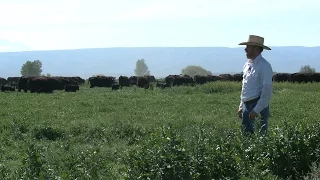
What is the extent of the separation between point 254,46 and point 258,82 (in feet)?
1.91

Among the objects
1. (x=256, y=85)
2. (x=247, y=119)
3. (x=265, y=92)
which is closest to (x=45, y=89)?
(x=247, y=119)

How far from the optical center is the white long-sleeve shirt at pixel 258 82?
7766 mm

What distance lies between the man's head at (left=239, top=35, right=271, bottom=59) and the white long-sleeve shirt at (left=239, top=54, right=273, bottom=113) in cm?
9

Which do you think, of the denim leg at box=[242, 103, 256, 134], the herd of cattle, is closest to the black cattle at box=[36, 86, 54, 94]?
the herd of cattle

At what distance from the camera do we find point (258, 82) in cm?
→ 804

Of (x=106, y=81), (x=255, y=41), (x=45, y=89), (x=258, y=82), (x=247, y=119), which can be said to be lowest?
(x=45, y=89)

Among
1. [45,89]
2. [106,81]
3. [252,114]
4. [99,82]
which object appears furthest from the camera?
[106,81]

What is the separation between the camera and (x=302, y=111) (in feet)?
54.7

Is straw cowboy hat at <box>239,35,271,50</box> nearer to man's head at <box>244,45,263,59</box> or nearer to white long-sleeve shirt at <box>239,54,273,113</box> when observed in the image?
man's head at <box>244,45,263,59</box>

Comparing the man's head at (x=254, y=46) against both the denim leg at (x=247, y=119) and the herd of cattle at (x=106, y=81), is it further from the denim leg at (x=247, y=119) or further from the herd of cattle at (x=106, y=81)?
the herd of cattle at (x=106, y=81)

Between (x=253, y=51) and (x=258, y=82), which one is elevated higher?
(x=253, y=51)

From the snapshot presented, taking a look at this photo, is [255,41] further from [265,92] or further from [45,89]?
[45,89]

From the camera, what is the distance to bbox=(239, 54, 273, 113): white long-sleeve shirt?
7766mm

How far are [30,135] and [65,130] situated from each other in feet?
3.51
